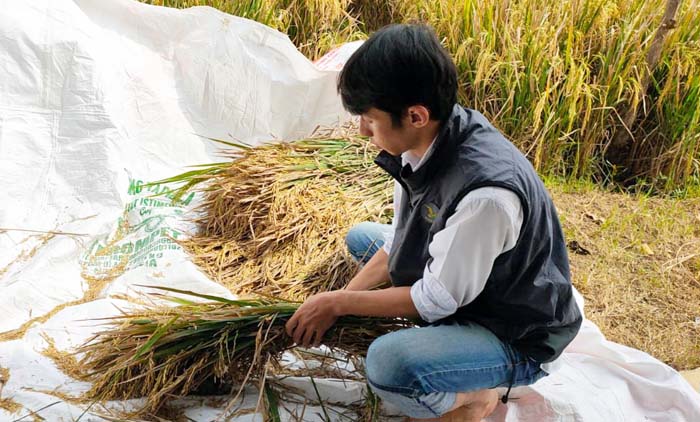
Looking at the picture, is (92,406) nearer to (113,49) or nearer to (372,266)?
(372,266)

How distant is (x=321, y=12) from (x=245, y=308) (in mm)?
2472

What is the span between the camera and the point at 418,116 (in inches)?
64.9

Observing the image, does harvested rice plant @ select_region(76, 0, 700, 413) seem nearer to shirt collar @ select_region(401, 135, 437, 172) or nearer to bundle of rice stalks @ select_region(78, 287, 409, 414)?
bundle of rice stalks @ select_region(78, 287, 409, 414)

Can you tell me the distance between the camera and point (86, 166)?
2.78 meters

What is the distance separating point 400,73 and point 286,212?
124cm

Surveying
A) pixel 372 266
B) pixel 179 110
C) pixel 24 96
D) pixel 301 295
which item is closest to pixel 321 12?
pixel 179 110

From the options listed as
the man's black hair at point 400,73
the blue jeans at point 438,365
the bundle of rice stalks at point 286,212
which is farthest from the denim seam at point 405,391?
the bundle of rice stalks at point 286,212

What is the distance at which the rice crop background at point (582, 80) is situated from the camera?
3.48 meters

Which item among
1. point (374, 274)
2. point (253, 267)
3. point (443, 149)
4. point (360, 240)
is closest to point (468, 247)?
point (443, 149)

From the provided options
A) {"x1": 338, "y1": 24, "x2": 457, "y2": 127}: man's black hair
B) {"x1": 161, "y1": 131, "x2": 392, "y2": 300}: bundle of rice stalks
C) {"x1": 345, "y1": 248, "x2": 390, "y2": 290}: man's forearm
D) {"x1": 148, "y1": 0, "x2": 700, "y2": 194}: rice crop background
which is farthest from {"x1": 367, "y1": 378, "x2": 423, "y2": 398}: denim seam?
{"x1": 148, "y1": 0, "x2": 700, "y2": 194}: rice crop background

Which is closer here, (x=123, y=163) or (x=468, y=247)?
(x=468, y=247)

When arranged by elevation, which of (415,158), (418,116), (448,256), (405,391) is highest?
(418,116)

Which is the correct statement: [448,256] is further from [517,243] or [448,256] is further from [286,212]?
[286,212]

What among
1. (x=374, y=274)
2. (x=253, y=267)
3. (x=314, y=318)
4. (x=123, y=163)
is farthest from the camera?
(x=123, y=163)
